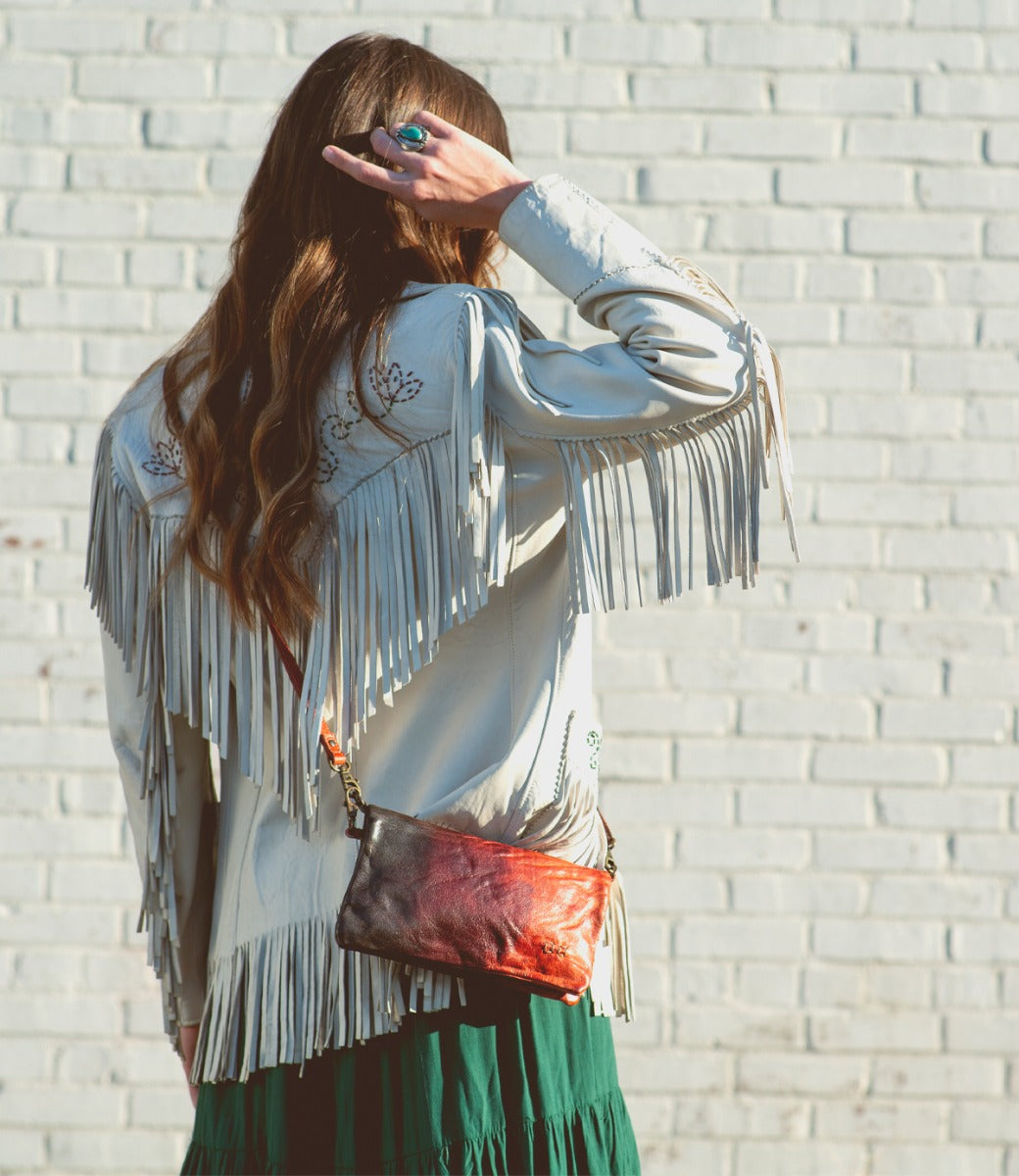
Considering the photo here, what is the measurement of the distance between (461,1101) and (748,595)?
155 centimetres

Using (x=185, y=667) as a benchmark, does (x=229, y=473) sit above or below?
above

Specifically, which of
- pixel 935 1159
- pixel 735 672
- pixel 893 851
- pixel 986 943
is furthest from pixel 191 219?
pixel 935 1159

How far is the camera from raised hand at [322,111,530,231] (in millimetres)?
1248

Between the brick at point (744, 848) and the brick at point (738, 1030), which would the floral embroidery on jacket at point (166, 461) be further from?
the brick at point (738, 1030)

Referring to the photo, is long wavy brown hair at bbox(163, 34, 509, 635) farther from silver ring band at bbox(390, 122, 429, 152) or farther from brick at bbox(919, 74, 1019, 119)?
brick at bbox(919, 74, 1019, 119)

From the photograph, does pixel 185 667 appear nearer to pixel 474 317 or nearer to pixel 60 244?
pixel 474 317

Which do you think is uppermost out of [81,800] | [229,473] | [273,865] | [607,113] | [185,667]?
[607,113]

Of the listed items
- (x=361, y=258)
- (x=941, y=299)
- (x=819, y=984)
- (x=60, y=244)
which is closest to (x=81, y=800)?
(x=60, y=244)

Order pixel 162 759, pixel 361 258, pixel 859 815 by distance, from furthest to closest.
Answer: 1. pixel 859 815
2. pixel 162 759
3. pixel 361 258

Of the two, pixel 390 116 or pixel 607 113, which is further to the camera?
pixel 607 113

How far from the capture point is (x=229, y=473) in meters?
1.30

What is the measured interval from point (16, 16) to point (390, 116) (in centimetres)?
172

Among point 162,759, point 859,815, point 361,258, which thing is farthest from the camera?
point 859,815

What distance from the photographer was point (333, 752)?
128 centimetres
